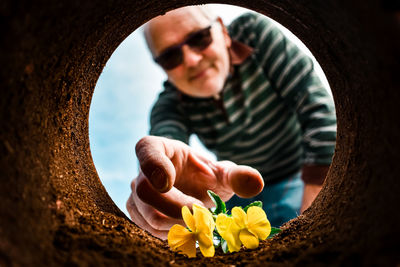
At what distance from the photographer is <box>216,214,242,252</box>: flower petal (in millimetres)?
875

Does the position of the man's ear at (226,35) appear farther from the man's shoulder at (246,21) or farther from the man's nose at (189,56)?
the man's nose at (189,56)

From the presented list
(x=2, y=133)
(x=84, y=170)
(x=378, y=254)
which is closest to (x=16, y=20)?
(x=2, y=133)

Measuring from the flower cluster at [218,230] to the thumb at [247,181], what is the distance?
0.57 ft

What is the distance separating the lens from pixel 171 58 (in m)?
2.41

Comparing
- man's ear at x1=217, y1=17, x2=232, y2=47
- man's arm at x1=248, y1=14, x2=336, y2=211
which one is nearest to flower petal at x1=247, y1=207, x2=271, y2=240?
man's arm at x1=248, y1=14, x2=336, y2=211

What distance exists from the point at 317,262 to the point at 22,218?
612 millimetres

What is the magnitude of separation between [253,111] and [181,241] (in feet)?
6.62

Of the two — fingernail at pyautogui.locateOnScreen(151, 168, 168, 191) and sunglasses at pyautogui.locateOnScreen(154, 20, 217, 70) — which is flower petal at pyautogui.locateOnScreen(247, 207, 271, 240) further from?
sunglasses at pyautogui.locateOnScreen(154, 20, 217, 70)

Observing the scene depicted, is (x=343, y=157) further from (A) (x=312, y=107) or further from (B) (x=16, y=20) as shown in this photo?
(A) (x=312, y=107)

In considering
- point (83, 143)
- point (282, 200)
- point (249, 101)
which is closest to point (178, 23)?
point (249, 101)

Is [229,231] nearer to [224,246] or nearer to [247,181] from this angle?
[224,246]

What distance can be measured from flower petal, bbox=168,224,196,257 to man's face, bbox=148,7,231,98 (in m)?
1.72

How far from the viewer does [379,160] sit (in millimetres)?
594

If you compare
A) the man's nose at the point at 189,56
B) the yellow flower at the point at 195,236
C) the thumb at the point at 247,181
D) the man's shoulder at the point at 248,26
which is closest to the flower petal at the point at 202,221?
the yellow flower at the point at 195,236
